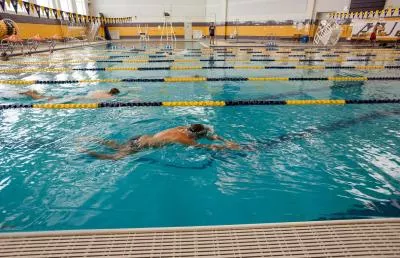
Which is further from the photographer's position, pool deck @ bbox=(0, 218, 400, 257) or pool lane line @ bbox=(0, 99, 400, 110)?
pool lane line @ bbox=(0, 99, 400, 110)

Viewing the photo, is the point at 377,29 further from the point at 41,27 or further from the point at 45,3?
the point at 45,3

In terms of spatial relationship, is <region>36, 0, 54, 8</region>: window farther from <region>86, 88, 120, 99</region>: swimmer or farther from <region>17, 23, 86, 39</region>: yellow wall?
<region>86, 88, 120, 99</region>: swimmer

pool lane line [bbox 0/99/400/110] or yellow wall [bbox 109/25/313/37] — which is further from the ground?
yellow wall [bbox 109/25/313/37]

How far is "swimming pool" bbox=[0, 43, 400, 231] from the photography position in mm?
2520

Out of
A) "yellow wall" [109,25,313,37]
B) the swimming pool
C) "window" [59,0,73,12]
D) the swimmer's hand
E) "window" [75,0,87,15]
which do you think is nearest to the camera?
the swimming pool

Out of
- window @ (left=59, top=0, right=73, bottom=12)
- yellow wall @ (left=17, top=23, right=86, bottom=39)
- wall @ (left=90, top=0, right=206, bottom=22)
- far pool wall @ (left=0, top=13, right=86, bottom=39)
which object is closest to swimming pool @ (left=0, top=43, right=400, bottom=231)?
far pool wall @ (left=0, top=13, right=86, bottom=39)

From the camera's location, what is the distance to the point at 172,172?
3.25m

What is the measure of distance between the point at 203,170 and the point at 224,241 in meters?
1.74

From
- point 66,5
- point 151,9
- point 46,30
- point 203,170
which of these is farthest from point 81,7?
point 203,170

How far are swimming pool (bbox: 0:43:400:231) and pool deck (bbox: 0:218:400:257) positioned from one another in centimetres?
81

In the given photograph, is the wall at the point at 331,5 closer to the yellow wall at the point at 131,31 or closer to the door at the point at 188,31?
the door at the point at 188,31

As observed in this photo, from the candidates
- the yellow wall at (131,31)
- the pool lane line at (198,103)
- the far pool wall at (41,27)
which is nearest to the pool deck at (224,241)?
the pool lane line at (198,103)

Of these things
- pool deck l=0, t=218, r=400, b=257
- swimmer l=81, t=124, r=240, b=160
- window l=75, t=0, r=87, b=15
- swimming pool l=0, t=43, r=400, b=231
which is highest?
window l=75, t=0, r=87, b=15

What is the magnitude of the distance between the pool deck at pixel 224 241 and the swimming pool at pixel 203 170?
0.81 meters
